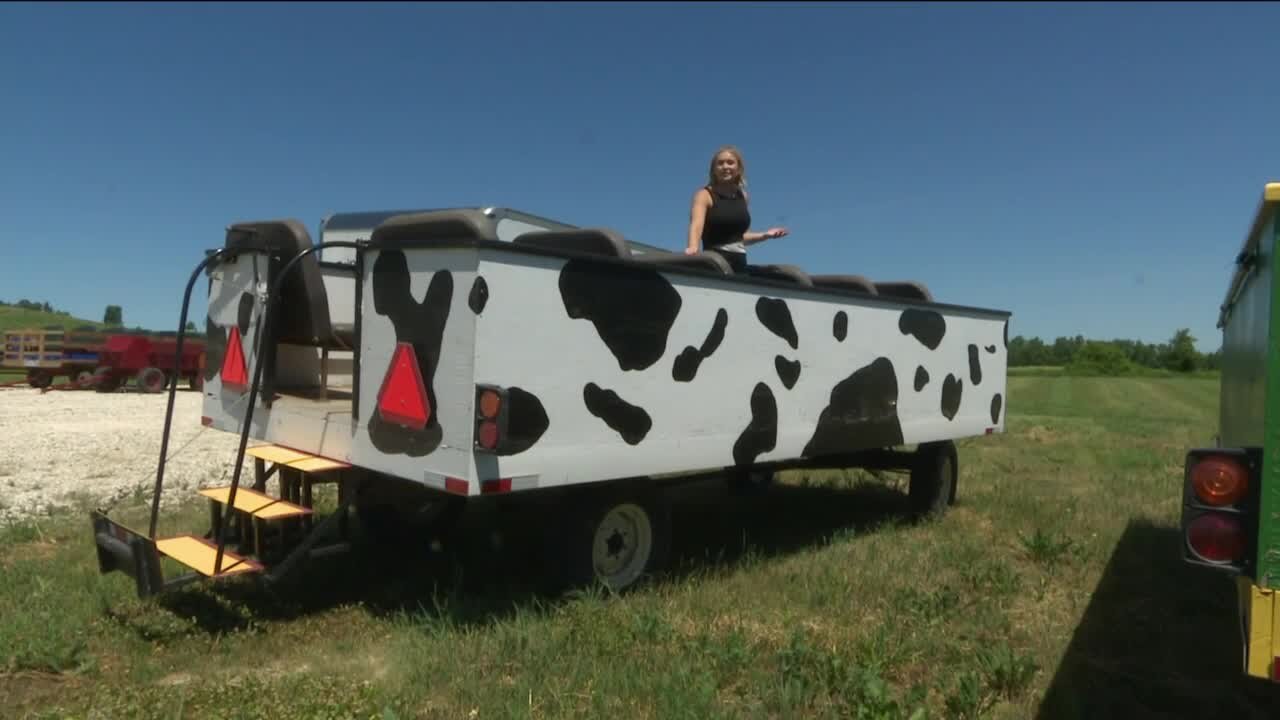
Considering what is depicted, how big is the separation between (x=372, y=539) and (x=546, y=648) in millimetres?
2332

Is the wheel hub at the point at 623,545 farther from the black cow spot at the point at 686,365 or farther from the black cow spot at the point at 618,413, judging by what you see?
the black cow spot at the point at 686,365

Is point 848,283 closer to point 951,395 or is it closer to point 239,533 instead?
point 951,395

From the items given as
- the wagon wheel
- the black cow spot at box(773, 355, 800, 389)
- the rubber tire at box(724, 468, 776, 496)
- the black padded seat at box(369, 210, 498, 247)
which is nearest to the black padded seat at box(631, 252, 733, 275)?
the black cow spot at box(773, 355, 800, 389)

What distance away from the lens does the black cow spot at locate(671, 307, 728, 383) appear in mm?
4664

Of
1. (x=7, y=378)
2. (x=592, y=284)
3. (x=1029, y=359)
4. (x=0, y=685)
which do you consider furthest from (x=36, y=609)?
(x=1029, y=359)

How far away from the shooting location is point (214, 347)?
5336 mm

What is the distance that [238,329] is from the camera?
509 centimetres

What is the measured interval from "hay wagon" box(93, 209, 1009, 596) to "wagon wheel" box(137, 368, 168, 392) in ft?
58.6

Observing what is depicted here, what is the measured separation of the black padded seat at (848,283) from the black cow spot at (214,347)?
13.0 feet

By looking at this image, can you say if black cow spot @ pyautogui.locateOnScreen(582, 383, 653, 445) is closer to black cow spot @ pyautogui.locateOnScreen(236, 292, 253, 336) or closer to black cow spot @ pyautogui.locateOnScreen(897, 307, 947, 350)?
black cow spot @ pyautogui.locateOnScreen(236, 292, 253, 336)

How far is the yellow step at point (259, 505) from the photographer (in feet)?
13.6

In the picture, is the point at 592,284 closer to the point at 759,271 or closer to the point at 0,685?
the point at 759,271

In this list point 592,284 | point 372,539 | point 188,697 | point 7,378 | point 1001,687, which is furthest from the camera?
point 7,378

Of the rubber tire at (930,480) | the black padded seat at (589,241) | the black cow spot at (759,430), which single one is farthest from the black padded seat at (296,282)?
the rubber tire at (930,480)
